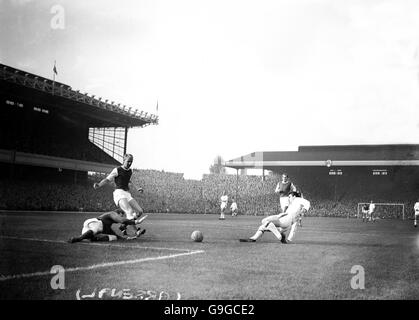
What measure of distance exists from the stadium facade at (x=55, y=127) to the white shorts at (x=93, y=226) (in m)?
16.8

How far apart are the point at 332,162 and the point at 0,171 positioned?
28.5m

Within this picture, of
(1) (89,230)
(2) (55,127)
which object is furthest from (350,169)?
(1) (89,230)

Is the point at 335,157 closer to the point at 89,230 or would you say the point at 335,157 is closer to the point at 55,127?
the point at 55,127

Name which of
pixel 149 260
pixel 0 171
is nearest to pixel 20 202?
pixel 0 171

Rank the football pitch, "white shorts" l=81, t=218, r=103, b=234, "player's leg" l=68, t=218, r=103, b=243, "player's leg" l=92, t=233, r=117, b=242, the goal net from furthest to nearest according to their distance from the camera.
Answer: the goal net < "player's leg" l=92, t=233, r=117, b=242 < "white shorts" l=81, t=218, r=103, b=234 < "player's leg" l=68, t=218, r=103, b=243 < the football pitch

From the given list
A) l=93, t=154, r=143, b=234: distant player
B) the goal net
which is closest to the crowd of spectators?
the goal net

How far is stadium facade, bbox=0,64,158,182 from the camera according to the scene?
2689 centimetres

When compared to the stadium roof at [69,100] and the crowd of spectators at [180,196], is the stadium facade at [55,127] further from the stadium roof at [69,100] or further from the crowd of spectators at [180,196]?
the crowd of spectators at [180,196]

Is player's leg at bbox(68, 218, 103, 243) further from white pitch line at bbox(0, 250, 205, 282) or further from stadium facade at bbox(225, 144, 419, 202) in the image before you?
stadium facade at bbox(225, 144, 419, 202)

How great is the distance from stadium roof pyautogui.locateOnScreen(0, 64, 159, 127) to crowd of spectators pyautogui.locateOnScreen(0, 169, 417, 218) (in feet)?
16.5

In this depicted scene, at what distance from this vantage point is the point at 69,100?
97.1ft

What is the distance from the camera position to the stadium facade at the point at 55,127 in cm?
2689

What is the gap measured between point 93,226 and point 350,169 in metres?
35.8

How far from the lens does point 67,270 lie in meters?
5.54
